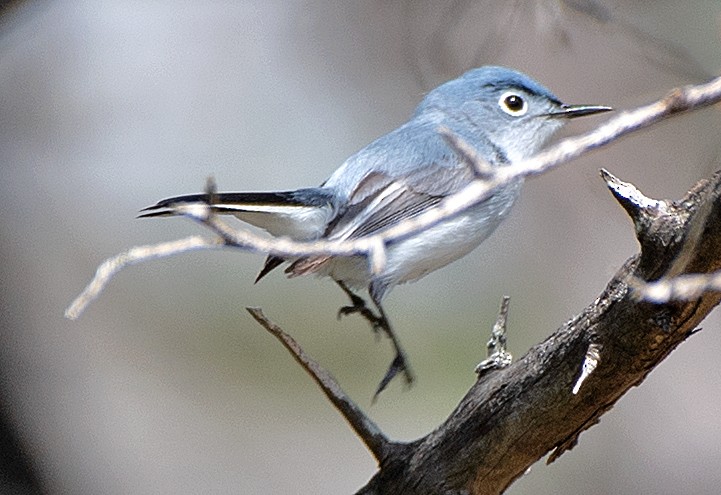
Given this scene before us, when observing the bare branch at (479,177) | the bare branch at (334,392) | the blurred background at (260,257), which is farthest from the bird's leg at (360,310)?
the blurred background at (260,257)

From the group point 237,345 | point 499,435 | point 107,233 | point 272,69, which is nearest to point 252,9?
point 272,69

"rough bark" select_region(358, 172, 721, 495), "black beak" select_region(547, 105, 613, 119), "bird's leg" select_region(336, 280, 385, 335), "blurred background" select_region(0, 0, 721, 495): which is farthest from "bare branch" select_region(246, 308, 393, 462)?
"blurred background" select_region(0, 0, 721, 495)

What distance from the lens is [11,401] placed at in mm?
3689

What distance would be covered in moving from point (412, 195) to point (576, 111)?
0.55m

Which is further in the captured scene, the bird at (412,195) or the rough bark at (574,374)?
the bird at (412,195)

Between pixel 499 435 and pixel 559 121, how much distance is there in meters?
1.21

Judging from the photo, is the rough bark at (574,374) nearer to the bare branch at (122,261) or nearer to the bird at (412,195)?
the bird at (412,195)

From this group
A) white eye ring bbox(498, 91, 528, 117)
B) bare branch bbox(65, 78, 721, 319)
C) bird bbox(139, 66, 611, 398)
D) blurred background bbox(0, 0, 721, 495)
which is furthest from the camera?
blurred background bbox(0, 0, 721, 495)

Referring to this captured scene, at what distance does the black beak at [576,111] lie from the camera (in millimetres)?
2655

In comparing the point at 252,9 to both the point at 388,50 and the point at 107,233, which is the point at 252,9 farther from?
the point at 107,233

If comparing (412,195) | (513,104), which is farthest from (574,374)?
(513,104)

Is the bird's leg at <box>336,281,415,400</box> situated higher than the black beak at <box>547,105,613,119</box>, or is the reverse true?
the black beak at <box>547,105,613,119</box>

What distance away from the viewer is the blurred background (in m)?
4.46

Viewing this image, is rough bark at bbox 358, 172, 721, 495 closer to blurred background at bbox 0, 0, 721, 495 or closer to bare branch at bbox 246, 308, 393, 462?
bare branch at bbox 246, 308, 393, 462
